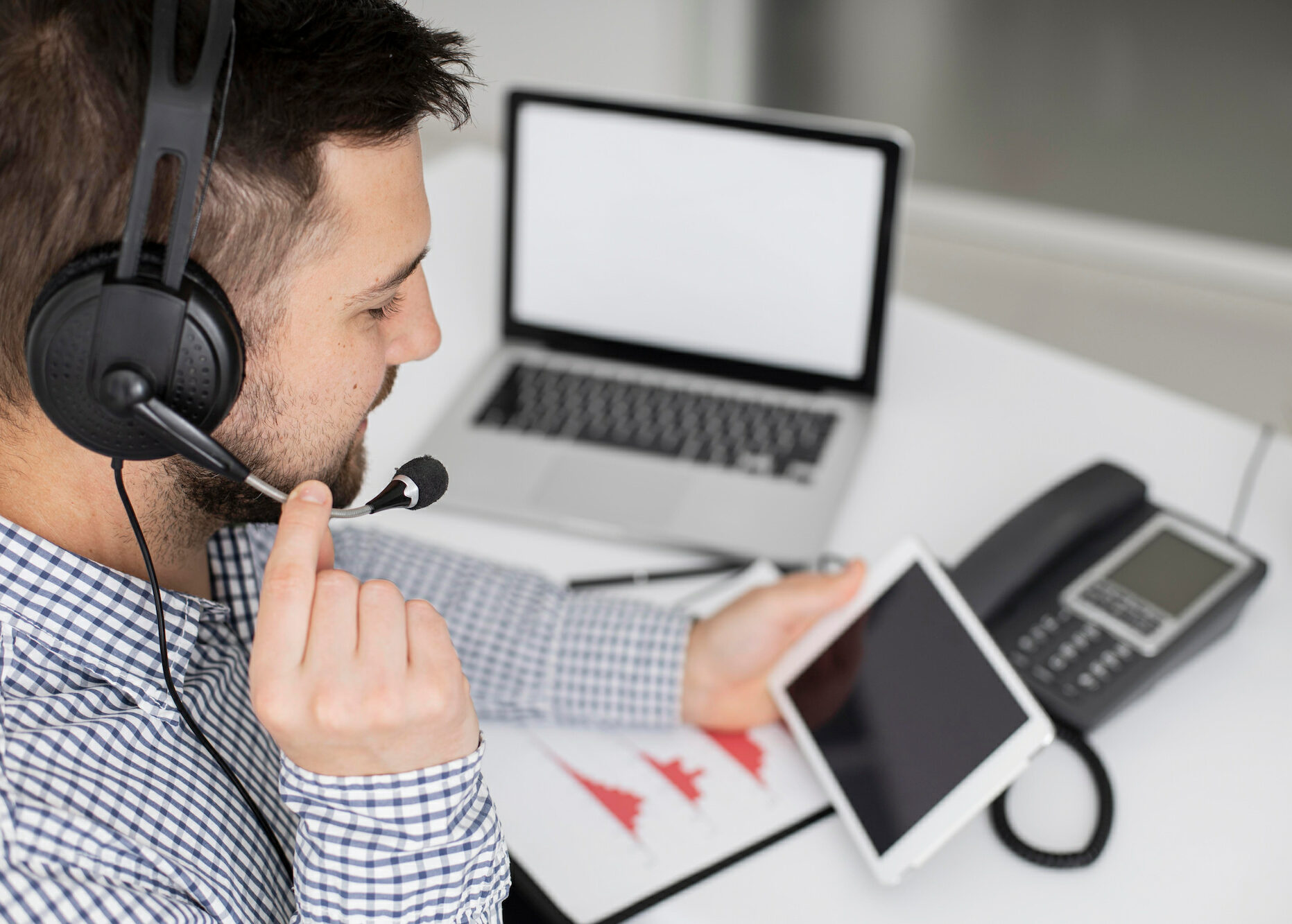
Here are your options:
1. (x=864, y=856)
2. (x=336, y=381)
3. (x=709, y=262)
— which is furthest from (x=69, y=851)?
(x=709, y=262)

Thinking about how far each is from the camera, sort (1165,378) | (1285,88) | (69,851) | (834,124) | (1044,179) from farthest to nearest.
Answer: (1044,179)
(1165,378)
(1285,88)
(834,124)
(69,851)

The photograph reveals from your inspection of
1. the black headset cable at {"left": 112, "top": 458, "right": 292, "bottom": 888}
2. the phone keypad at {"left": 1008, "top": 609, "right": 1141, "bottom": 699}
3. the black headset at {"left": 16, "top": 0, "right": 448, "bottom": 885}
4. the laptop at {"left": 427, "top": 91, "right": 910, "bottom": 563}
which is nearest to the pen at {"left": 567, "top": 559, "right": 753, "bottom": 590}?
the laptop at {"left": 427, "top": 91, "right": 910, "bottom": 563}

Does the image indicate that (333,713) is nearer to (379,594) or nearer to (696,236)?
(379,594)

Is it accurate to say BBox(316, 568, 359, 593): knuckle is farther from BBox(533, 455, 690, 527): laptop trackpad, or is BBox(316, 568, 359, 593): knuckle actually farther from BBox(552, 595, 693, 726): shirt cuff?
BBox(533, 455, 690, 527): laptop trackpad

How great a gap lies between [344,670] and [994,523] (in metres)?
0.63

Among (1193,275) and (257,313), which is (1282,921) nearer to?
(257,313)

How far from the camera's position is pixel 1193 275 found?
1766mm

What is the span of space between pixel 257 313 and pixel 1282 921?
2.24 ft

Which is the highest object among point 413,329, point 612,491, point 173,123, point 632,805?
point 173,123

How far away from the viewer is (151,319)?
492 millimetres

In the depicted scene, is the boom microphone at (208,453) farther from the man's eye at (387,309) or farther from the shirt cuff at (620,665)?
the shirt cuff at (620,665)

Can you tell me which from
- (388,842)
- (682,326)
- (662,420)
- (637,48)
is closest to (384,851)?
(388,842)

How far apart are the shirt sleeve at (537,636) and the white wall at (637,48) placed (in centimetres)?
93

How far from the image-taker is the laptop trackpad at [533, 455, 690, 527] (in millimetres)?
1009
